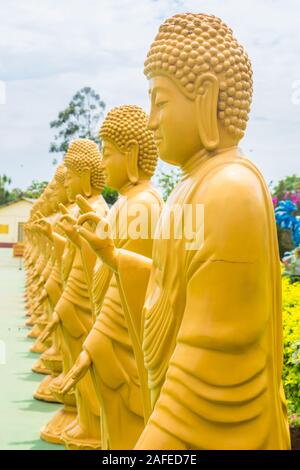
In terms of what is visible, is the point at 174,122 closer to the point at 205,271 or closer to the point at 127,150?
the point at 205,271

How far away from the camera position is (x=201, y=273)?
2662mm

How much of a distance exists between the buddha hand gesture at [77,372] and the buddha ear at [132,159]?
3.97 ft

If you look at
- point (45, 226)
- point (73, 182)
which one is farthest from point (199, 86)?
point (73, 182)

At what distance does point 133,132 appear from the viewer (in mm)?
4836

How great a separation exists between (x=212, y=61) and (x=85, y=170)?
12.3 ft

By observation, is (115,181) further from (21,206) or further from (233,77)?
(21,206)

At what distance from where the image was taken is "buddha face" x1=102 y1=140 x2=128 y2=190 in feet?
16.0

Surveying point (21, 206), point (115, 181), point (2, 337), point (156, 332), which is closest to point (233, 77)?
point (156, 332)

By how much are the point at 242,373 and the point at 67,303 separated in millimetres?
3619

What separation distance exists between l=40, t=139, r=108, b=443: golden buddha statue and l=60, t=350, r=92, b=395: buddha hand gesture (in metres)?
1.21

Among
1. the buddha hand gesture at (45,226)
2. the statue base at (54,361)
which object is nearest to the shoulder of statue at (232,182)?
the buddha hand gesture at (45,226)

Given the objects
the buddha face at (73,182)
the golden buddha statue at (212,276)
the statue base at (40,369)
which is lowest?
the statue base at (40,369)

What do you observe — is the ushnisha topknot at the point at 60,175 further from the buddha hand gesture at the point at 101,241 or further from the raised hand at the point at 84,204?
the buddha hand gesture at the point at 101,241

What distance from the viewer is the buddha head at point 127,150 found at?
4.84 metres
